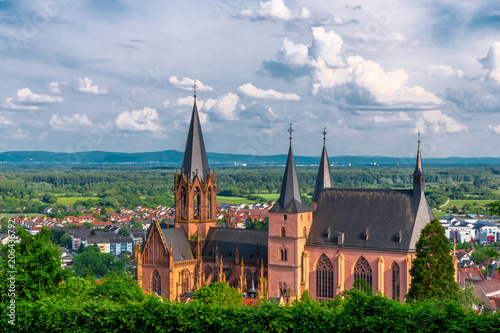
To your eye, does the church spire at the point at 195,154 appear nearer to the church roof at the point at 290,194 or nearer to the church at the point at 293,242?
the church at the point at 293,242

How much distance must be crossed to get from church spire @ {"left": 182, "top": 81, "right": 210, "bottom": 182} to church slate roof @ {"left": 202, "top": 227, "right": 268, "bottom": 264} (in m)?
8.12

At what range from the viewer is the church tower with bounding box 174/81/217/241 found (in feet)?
279

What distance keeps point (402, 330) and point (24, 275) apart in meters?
27.3

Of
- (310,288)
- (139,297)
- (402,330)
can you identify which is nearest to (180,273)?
(310,288)

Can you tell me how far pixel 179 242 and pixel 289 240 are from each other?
53.8 ft

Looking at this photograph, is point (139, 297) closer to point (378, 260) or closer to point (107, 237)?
point (378, 260)

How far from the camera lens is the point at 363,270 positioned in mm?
73750

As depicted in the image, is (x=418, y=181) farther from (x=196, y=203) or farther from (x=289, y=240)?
(x=196, y=203)

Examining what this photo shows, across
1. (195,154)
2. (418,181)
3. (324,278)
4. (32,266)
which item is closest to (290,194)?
(324,278)

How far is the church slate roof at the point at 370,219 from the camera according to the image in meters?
72.0

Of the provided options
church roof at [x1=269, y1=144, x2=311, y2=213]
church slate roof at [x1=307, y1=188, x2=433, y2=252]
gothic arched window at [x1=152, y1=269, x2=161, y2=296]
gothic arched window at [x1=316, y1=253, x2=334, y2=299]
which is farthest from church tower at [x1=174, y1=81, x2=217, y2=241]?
gothic arched window at [x1=316, y1=253, x2=334, y2=299]

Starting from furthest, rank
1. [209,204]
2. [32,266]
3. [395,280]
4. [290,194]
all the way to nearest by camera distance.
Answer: [209,204] < [290,194] < [395,280] < [32,266]

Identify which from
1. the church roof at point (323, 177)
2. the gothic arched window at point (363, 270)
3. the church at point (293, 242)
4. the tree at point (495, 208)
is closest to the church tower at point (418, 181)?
the church at point (293, 242)

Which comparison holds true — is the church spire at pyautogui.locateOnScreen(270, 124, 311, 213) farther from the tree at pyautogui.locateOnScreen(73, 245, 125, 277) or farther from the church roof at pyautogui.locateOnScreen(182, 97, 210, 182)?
the tree at pyautogui.locateOnScreen(73, 245, 125, 277)
